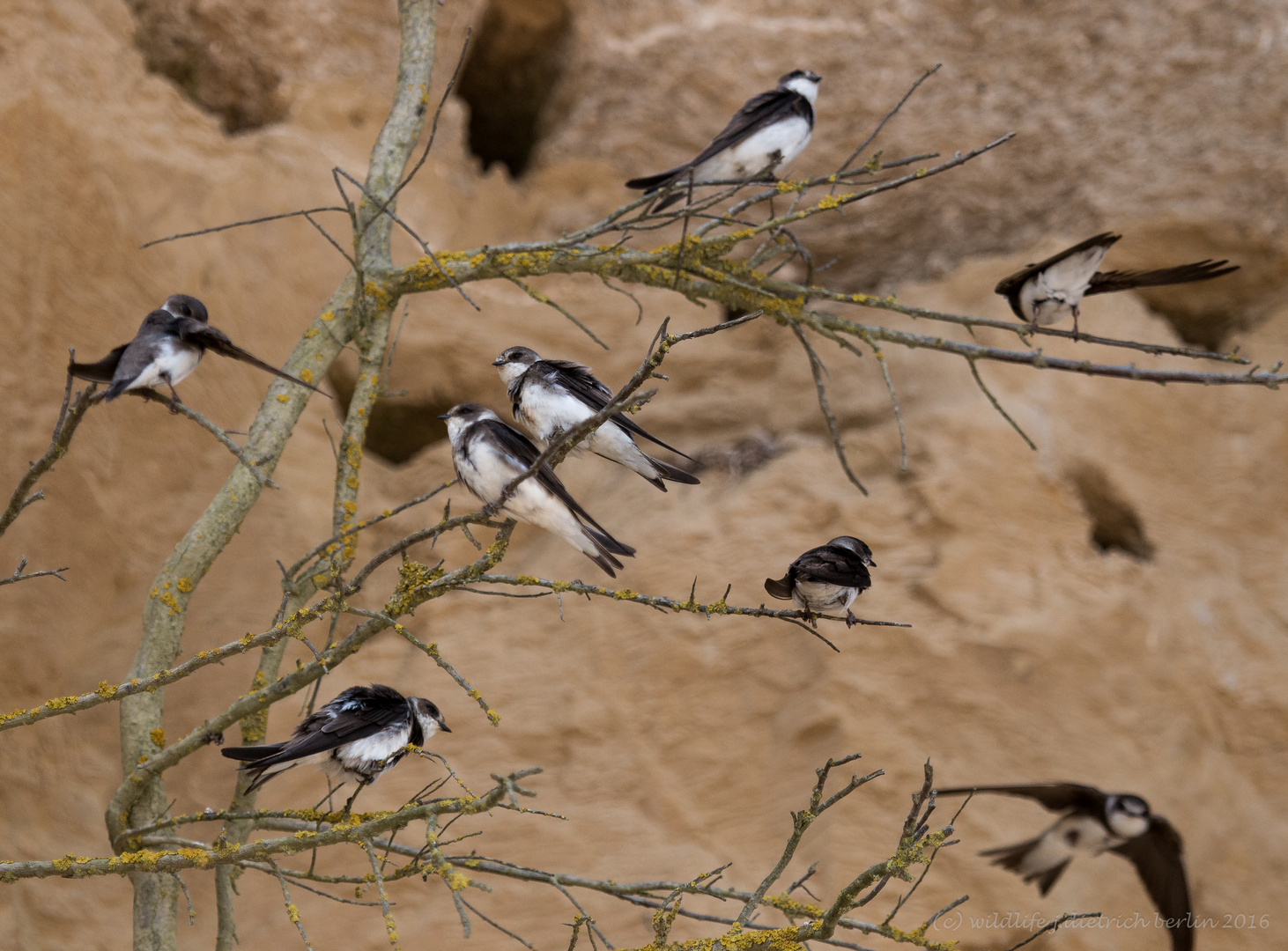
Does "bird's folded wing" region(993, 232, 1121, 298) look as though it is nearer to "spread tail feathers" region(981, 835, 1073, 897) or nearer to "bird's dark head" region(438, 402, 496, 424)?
"bird's dark head" region(438, 402, 496, 424)

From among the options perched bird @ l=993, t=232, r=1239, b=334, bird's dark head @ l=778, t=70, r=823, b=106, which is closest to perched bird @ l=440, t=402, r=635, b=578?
perched bird @ l=993, t=232, r=1239, b=334

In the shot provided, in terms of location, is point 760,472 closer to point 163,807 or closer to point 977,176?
point 977,176

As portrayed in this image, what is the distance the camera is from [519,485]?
7.08 ft

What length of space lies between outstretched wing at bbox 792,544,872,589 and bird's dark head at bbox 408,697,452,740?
891 mm

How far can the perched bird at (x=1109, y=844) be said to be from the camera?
3.01m

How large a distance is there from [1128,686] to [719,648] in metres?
1.27

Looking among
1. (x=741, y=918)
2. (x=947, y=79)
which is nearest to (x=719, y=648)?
(x=741, y=918)

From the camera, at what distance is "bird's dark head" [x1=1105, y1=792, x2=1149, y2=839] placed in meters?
3.00

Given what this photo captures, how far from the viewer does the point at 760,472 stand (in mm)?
4023

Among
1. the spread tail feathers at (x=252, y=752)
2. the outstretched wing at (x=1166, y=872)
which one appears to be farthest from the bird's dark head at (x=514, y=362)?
the outstretched wing at (x=1166, y=872)

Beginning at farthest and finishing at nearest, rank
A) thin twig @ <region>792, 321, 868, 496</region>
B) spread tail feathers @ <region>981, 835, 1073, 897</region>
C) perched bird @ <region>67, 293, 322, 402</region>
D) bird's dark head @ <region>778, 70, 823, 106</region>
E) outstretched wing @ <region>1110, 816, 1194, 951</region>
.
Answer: bird's dark head @ <region>778, 70, 823, 106</region>, spread tail feathers @ <region>981, 835, 1073, 897</region>, outstretched wing @ <region>1110, 816, 1194, 951</region>, thin twig @ <region>792, 321, 868, 496</region>, perched bird @ <region>67, 293, 322, 402</region>

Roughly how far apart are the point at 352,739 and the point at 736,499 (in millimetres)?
1846

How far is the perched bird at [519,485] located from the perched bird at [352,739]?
480 mm

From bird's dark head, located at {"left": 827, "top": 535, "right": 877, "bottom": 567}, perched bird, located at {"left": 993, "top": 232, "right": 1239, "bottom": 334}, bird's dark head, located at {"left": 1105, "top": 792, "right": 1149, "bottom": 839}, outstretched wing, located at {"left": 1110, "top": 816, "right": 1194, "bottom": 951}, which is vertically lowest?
outstretched wing, located at {"left": 1110, "top": 816, "right": 1194, "bottom": 951}
